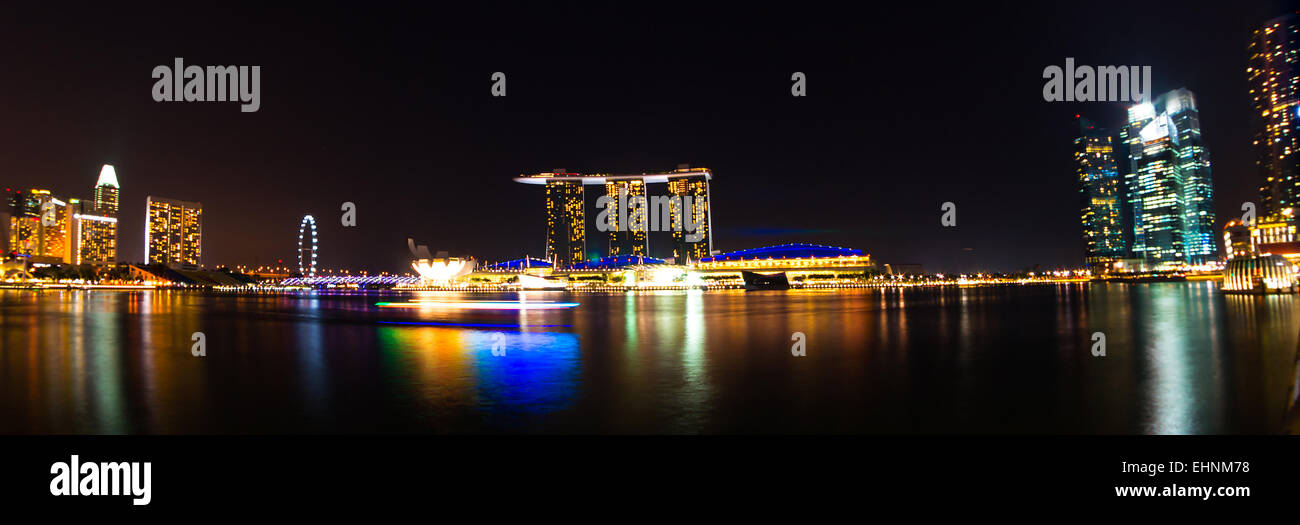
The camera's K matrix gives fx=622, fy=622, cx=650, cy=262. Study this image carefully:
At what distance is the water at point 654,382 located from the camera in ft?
22.7

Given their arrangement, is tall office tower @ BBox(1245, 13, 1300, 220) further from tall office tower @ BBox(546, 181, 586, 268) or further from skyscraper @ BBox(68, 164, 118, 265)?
skyscraper @ BBox(68, 164, 118, 265)

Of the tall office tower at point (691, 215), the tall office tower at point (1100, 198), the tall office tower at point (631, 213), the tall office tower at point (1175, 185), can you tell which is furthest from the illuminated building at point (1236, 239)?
the tall office tower at point (631, 213)

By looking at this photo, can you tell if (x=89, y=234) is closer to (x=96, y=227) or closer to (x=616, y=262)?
(x=96, y=227)

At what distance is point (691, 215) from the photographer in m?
154

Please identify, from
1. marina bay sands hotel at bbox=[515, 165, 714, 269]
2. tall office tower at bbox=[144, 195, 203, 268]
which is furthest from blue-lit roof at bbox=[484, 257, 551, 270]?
tall office tower at bbox=[144, 195, 203, 268]

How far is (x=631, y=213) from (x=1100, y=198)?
4695 inches

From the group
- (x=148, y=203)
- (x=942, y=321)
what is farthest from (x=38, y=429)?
(x=148, y=203)

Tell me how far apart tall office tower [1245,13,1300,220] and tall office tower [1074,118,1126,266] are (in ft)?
182

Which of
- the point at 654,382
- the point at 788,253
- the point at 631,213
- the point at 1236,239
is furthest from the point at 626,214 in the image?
the point at 654,382

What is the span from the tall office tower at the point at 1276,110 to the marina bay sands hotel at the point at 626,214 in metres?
98.9
